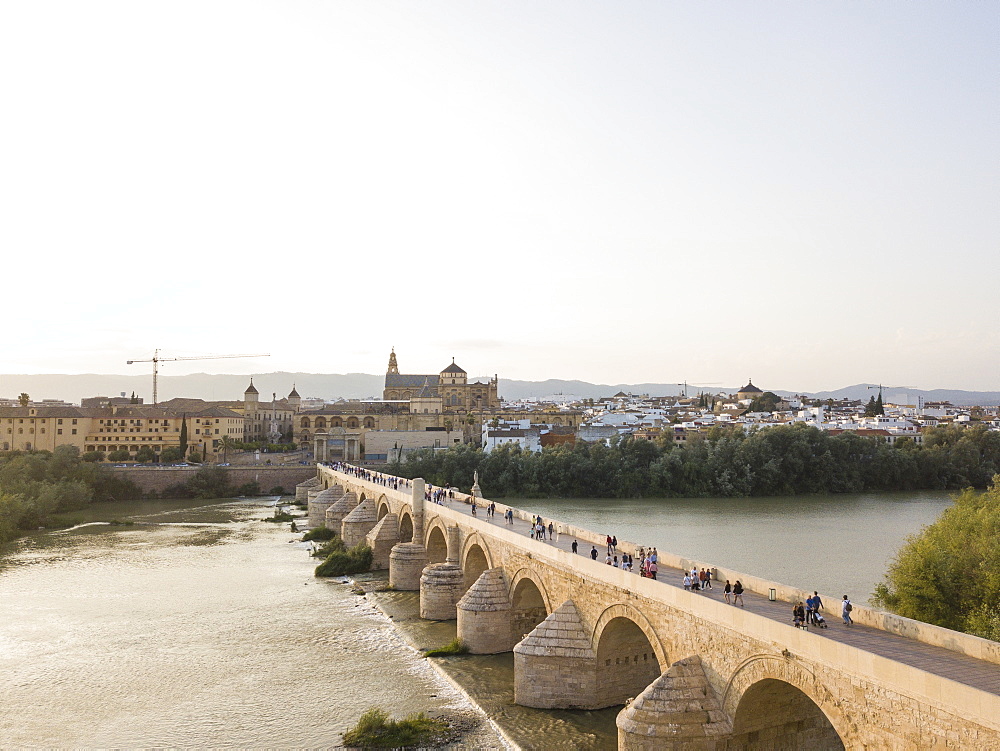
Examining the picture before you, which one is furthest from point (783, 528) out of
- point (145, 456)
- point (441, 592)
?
point (145, 456)

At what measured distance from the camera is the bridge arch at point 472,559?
55.8 feet

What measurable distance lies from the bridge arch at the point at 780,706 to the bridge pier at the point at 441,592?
8.88 meters

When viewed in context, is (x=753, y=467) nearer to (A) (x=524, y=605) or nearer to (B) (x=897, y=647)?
(A) (x=524, y=605)

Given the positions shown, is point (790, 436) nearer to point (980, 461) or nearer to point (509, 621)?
point (980, 461)

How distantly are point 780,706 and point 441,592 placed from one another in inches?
369

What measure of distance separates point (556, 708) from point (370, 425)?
65.3 m

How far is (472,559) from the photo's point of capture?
1752 centimetres

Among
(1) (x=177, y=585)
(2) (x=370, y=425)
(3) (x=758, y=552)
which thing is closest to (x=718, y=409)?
(2) (x=370, y=425)

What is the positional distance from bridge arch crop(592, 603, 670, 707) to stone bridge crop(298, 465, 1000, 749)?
0.06 feet

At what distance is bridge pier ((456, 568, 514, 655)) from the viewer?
47.0 ft

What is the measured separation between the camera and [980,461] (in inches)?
1737

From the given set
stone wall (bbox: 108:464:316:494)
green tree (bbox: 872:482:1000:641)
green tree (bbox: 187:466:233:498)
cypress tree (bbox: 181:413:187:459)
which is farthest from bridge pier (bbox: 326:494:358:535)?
cypress tree (bbox: 181:413:187:459)

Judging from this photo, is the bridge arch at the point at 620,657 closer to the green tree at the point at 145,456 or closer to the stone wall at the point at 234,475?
the stone wall at the point at 234,475

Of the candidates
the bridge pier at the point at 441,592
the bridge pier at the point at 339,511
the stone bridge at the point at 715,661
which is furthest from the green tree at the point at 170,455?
the stone bridge at the point at 715,661
